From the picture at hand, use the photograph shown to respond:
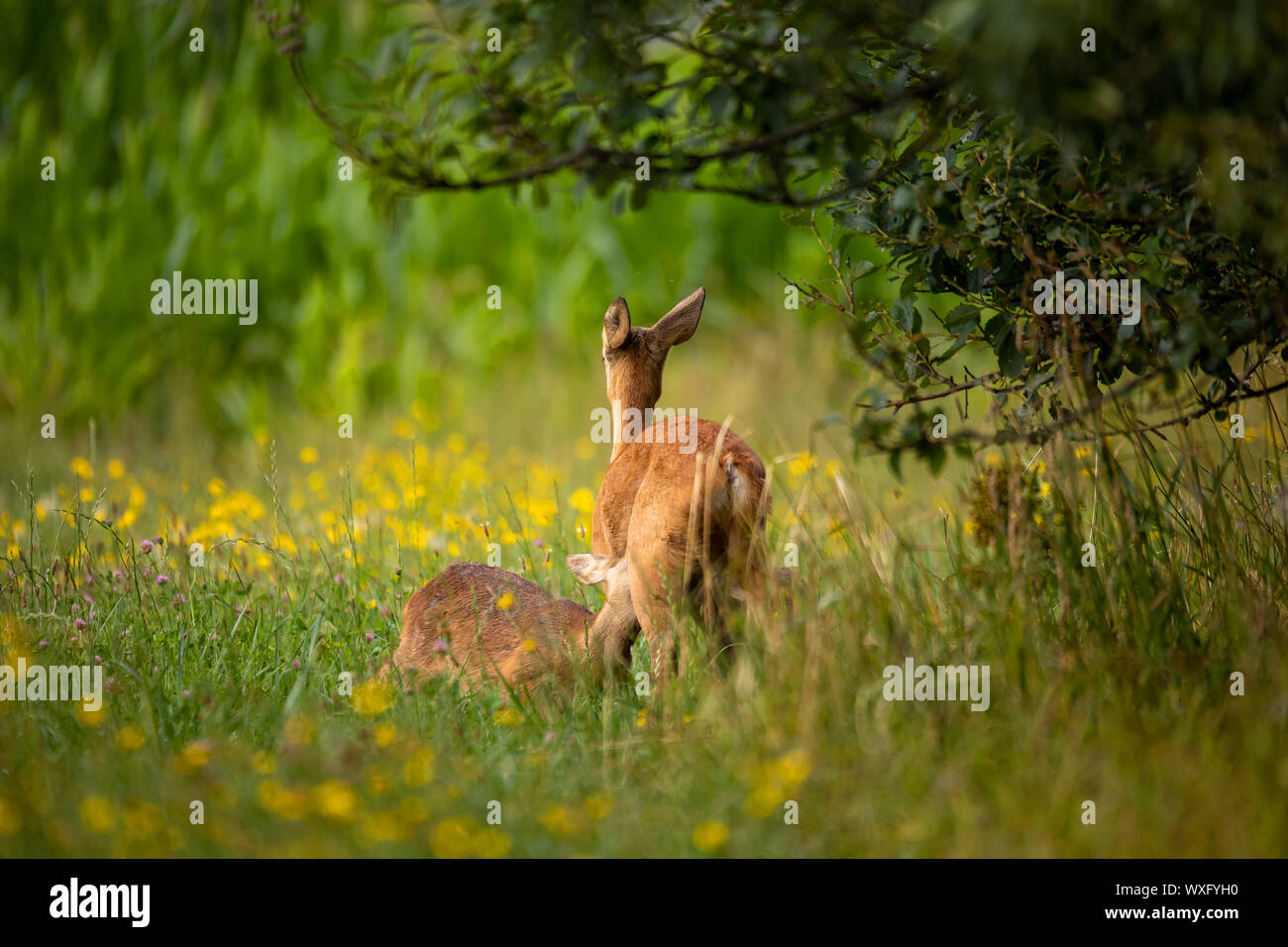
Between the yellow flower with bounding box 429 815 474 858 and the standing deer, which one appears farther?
the standing deer

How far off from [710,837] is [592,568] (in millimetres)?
1364

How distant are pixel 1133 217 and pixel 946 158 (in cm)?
57

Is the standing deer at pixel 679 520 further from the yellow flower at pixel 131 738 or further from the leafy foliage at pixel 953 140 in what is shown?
the yellow flower at pixel 131 738

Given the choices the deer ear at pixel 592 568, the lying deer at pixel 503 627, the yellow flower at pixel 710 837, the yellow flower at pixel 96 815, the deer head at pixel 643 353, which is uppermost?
the deer head at pixel 643 353

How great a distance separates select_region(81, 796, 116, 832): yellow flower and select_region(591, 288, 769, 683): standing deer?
1571 millimetres

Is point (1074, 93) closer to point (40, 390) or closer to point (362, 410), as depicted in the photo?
point (362, 410)

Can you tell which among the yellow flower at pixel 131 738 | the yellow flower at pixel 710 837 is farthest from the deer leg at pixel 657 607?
the yellow flower at pixel 131 738

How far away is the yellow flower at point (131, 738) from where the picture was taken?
3.60 m

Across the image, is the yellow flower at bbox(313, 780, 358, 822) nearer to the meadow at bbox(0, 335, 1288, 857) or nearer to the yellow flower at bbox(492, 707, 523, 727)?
the meadow at bbox(0, 335, 1288, 857)

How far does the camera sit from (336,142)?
3732 millimetres

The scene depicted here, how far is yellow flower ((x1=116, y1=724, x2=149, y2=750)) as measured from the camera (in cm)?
360

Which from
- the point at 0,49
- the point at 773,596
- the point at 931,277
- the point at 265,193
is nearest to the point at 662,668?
the point at 773,596

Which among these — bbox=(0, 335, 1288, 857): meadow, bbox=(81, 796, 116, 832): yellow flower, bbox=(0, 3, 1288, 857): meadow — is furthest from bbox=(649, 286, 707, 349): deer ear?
bbox=(81, 796, 116, 832): yellow flower

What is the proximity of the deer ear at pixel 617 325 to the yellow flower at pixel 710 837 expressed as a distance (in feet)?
5.66
